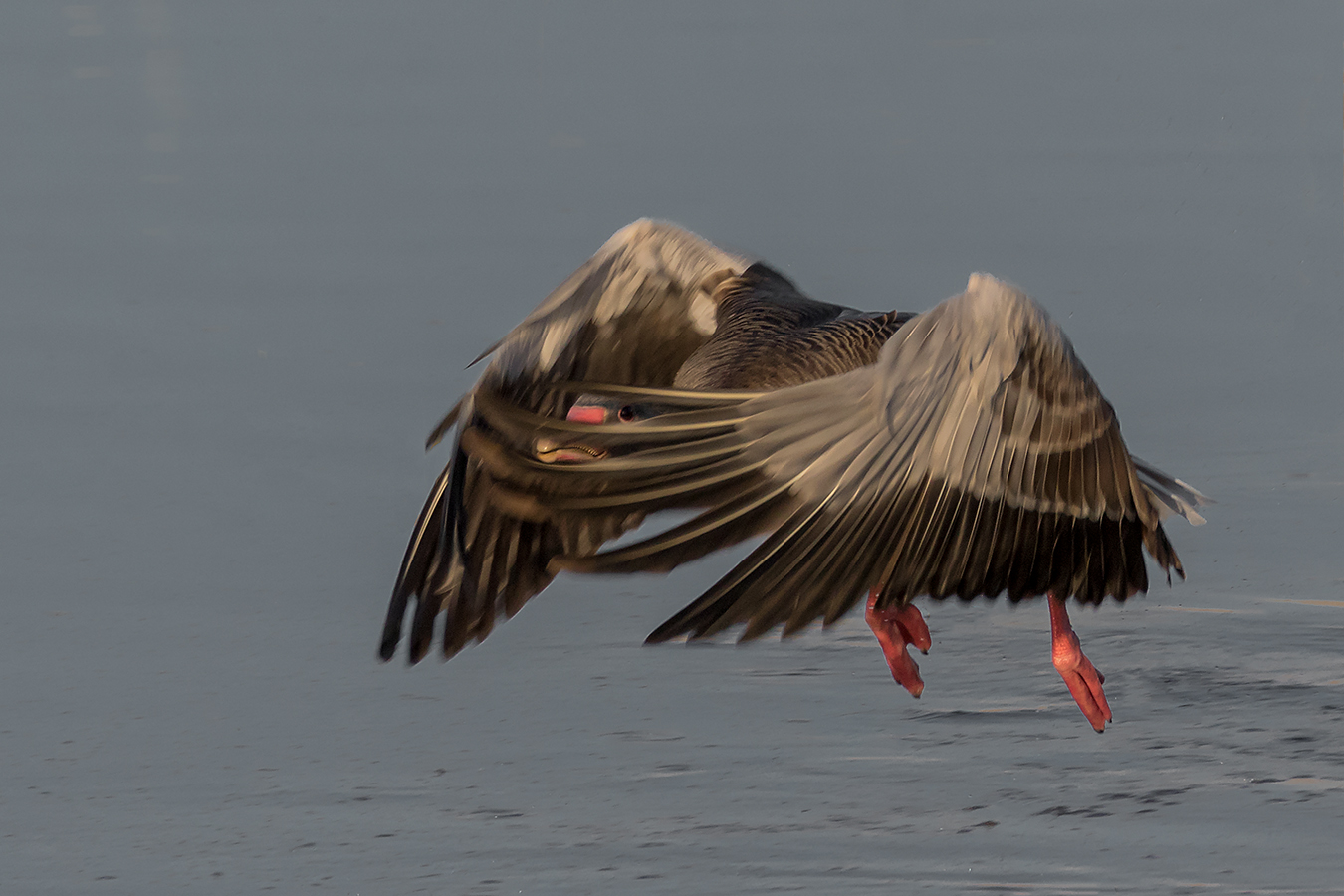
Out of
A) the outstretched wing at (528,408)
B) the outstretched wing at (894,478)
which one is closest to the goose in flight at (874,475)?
the outstretched wing at (894,478)

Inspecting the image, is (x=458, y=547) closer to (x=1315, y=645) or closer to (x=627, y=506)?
(x=627, y=506)

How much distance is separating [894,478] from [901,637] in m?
1.46

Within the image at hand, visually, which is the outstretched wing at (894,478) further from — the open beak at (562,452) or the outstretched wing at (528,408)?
the outstretched wing at (528,408)

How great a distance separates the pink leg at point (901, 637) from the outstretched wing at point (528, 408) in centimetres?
98

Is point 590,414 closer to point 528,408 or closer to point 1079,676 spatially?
point 528,408

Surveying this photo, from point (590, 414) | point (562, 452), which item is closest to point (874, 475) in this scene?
point (562, 452)

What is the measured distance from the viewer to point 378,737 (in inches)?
314

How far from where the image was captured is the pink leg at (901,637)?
6484mm

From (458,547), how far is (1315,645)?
4073mm

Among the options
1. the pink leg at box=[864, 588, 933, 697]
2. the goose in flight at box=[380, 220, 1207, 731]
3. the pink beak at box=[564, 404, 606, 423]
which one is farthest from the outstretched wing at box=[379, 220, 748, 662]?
the pink leg at box=[864, 588, 933, 697]

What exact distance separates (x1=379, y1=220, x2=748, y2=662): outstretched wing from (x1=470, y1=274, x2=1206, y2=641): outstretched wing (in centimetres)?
140

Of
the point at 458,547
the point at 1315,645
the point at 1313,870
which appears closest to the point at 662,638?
the point at 458,547

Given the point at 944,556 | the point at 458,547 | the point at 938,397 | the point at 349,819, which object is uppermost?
the point at 938,397

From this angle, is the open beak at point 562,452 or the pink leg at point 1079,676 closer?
the open beak at point 562,452
